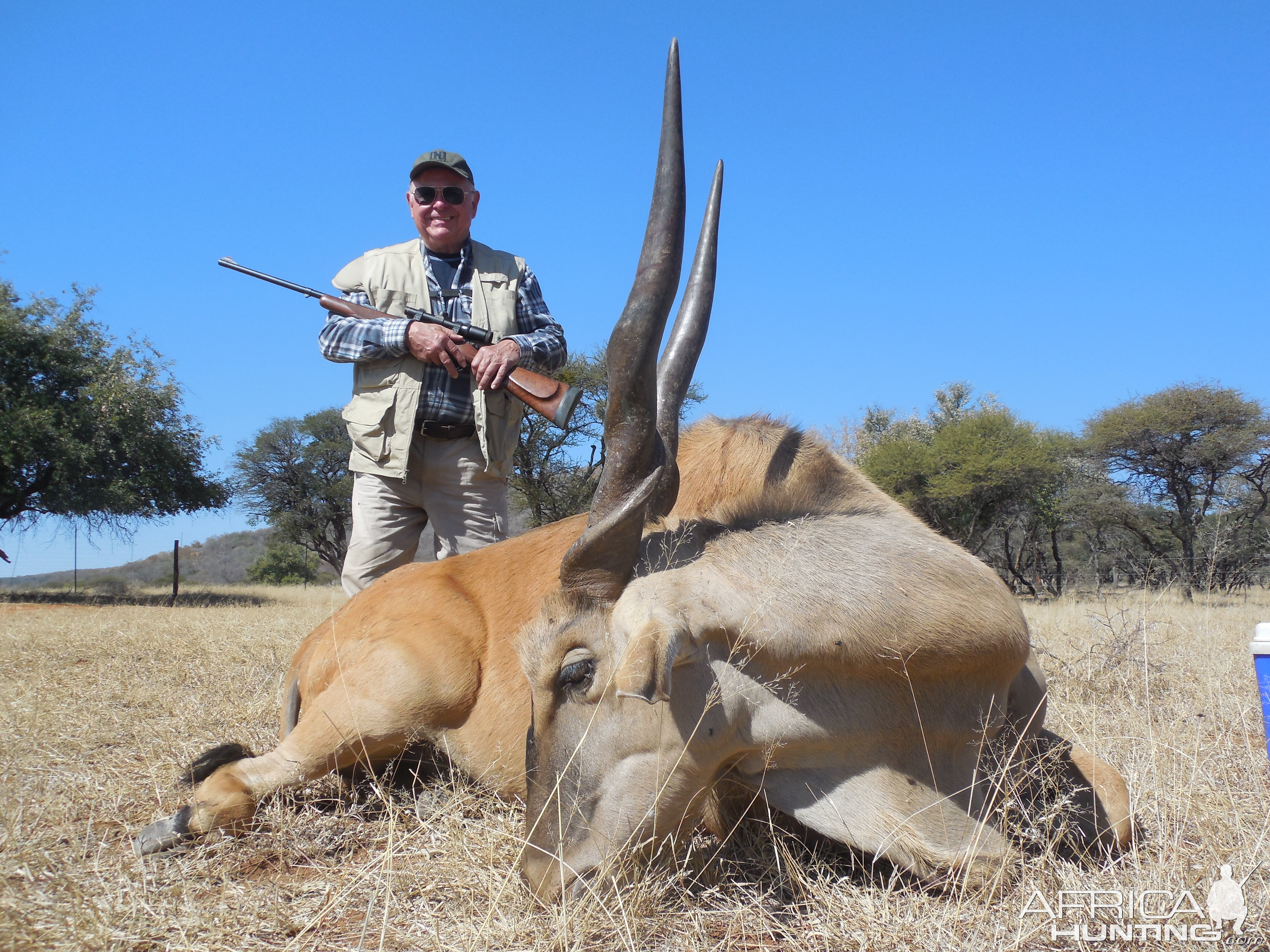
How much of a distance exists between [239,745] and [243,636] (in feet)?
19.0

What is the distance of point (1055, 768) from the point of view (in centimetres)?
288

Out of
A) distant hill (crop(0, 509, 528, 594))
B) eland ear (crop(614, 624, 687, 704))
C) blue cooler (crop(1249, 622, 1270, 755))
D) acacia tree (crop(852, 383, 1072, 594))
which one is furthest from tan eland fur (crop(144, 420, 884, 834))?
distant hill (crop(0, 509, 528, 594))

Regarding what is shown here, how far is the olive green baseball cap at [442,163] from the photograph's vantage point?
192 inches

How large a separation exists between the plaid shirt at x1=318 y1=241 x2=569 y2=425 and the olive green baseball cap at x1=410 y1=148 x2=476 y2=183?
49 centimetres

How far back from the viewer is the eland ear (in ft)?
7.59

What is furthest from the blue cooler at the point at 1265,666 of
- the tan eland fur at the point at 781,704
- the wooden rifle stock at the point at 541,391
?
the wooden rifle stock at the point at 541,391

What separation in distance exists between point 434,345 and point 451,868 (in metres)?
2.67

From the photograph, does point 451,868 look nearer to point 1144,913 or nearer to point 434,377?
point 1144,913

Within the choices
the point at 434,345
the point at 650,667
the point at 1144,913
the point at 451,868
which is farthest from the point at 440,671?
the point at 1144,913

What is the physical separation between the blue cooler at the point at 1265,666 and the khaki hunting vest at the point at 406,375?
347 cm

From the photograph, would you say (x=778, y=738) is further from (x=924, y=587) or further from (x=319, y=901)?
(x=319, y=901)

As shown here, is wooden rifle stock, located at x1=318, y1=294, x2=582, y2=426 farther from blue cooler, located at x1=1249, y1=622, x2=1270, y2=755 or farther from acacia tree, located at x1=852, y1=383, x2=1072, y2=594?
acacia tree, located at x1=852, y1=383, x2=1072, y2=594

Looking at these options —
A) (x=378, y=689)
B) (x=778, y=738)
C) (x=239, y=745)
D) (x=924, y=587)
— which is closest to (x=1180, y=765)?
(x=924, y=587)

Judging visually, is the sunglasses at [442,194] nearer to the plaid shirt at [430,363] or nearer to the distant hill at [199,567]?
the plaid shirt at [430,363]
